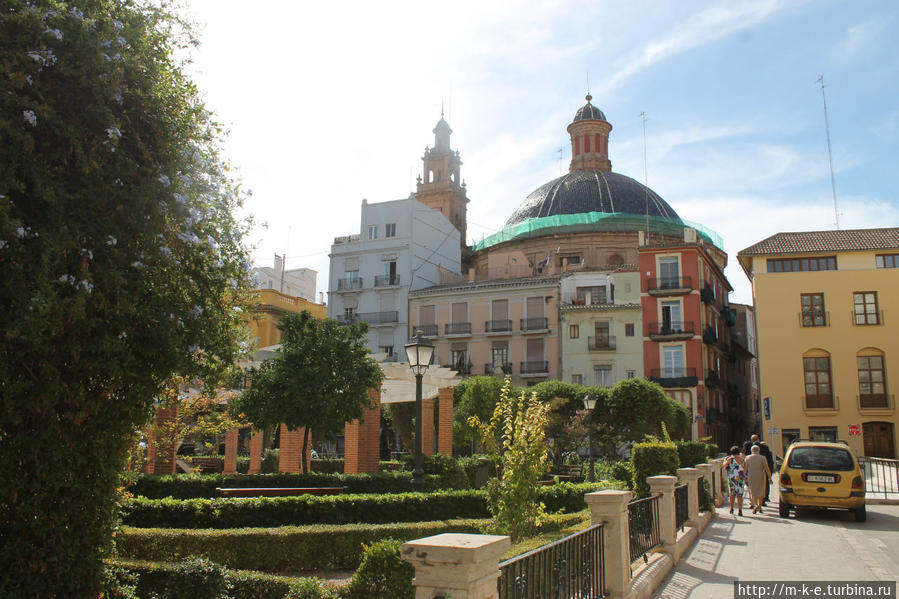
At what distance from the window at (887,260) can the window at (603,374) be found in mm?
15271

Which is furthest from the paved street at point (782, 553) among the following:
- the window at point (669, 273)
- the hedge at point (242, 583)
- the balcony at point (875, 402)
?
the window at point (669, 273)

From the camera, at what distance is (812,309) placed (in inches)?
1524

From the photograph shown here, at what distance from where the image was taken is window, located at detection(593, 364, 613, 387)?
1722 inches

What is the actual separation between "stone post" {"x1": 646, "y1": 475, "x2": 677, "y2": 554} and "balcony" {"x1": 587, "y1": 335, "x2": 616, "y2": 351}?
1371 inches

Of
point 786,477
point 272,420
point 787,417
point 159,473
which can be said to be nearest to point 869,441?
point 787,417

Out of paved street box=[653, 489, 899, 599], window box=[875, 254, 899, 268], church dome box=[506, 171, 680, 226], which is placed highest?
church dome box=[506, 171, 680, 226]

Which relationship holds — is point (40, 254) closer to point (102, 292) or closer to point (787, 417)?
point (102, 292)

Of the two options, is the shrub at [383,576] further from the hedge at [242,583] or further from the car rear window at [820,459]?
the car rear window at [820,459]

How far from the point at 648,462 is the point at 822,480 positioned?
4.39 meters

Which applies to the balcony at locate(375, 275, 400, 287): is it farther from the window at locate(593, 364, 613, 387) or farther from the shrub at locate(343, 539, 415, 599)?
the shrub at locate(343, 539, 415, 599)

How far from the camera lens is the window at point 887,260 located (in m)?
38.0

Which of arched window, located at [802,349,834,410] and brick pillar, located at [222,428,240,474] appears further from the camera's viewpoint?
arched window, located at [802,349,834,410]

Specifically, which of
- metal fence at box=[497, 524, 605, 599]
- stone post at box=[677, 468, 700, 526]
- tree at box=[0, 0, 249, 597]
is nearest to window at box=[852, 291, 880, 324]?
stone post at box=[677, 468, 700, 526]

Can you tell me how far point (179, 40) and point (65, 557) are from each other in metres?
4.76
